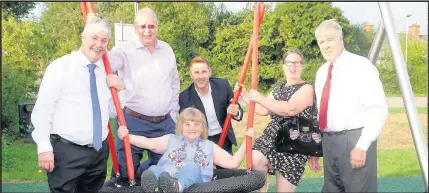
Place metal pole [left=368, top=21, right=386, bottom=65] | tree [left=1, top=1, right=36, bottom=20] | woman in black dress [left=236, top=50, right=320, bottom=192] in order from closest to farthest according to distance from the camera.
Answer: woman in black dress [left=236, top=50, right=320, bottom=192]
metal pole [left=368, top=21, right=386, bottom=65]
tree [left=1, top=1, right=36, bottom=20]

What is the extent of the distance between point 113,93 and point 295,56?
4.53 feet

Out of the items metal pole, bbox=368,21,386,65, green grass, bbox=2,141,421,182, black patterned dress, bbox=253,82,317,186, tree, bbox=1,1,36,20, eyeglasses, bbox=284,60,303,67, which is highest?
tree, bbox=1,1,36,20

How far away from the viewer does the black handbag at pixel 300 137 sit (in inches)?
173

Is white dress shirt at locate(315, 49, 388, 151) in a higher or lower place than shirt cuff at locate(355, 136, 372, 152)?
higher

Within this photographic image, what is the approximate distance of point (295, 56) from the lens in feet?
14.2

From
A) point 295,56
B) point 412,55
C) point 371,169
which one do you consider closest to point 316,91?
point 295,56

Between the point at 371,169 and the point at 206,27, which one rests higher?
the point at 206,27

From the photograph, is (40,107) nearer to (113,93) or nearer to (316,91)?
(113,93)

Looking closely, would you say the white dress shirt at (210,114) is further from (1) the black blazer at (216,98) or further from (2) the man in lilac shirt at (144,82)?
(2) the man in lilac shirt at (144,82)

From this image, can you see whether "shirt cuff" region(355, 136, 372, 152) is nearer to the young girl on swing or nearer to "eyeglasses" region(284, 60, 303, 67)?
the young girl on swing

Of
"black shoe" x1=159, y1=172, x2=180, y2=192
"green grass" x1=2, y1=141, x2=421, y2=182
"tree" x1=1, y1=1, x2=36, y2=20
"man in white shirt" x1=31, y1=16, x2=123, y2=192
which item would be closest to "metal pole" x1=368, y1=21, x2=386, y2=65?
"black shoe" x1=159, y1=172, x2=180, y2=192

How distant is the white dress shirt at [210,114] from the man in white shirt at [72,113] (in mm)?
1108

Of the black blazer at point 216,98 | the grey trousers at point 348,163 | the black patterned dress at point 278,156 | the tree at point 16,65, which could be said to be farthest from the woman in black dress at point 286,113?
the tree at point 16,65

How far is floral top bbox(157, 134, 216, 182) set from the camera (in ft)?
13.5
